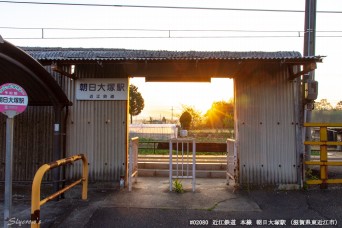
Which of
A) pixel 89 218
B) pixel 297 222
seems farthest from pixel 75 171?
pixel 297 222

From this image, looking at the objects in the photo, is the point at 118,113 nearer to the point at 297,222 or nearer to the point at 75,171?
the point at 75,171

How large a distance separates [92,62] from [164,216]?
3.96 meters

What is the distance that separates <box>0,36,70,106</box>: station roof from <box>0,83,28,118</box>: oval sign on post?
0.74 m

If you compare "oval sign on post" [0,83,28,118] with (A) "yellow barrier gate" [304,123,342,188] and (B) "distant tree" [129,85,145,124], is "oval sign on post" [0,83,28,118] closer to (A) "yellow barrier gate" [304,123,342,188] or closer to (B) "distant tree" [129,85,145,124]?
(A) "yellow barrier gate" [304,123,342,188]

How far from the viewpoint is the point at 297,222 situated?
5.43 m

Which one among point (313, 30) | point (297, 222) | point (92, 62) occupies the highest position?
point (313, 30)

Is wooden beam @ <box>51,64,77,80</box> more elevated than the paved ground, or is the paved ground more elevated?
wooden beam @ <box>51,64,77,80</box>

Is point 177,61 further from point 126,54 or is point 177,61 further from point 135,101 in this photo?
point 135,101

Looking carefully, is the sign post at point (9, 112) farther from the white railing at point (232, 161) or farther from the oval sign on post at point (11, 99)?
the white railing at point (232, 161)

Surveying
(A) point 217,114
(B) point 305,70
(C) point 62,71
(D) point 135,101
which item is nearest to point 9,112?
(C) point 62,71

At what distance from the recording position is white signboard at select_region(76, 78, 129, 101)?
8.04 meters

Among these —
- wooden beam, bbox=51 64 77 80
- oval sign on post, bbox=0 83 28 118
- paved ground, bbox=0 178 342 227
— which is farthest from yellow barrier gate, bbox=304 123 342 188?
oval sign on post, bbox=0 83 28 118

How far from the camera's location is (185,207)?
627cm

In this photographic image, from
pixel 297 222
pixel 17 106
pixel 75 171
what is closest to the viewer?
pixel 17 106
